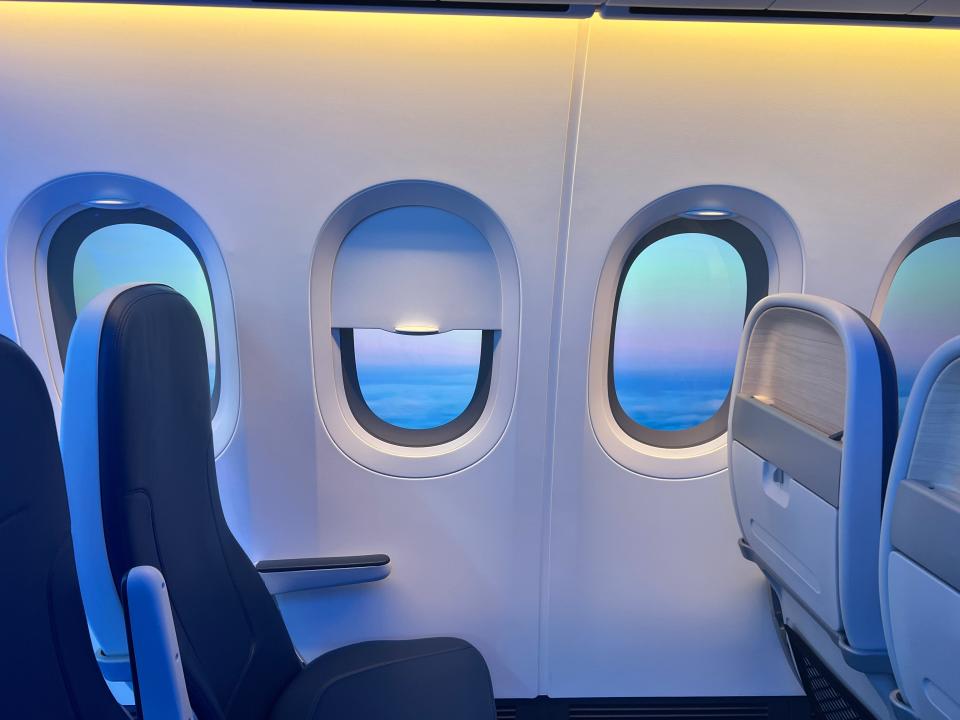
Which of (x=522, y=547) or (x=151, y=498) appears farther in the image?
(x=522, y=547)

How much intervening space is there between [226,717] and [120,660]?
0.25 metres

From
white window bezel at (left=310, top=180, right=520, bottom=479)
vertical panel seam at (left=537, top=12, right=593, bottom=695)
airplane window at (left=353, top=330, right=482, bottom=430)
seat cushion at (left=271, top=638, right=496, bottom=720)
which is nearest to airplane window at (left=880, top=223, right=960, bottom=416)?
vertical panel seam at (left=537, top=12, right=593, bottom=695)

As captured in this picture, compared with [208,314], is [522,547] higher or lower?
lower

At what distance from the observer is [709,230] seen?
7.77 feet

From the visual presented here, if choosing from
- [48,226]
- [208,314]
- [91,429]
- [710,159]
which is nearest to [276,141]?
[208,314]

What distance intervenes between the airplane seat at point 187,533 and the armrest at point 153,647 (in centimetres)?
6

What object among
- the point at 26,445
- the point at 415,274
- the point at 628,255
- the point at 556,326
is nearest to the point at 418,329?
the point at 415,274

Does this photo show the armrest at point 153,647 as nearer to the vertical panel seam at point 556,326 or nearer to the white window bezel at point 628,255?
the vertical panel seam at point 556,326

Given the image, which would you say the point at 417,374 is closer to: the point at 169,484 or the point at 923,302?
the point at 169,484

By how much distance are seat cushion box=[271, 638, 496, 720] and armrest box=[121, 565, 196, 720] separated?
0.55 m

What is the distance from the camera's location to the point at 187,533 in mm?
1305

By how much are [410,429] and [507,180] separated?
97 centimetres

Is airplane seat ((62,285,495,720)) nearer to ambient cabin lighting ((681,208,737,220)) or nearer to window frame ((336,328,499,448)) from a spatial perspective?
window frame ((336,328,499,448))

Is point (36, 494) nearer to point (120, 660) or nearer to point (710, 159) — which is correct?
point (120, 660)
